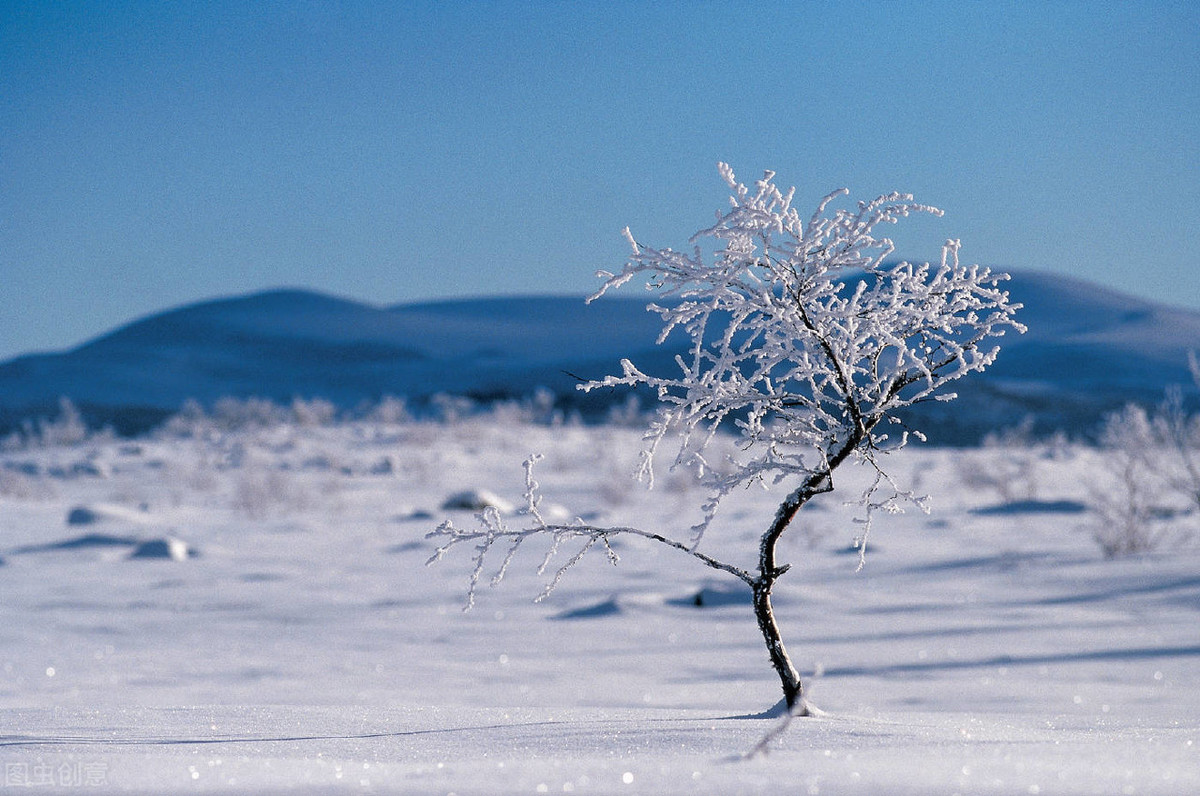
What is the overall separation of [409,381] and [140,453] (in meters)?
43.9

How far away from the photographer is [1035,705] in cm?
455

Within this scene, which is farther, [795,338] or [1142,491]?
[1142,491]

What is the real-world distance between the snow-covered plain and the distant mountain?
20355mm

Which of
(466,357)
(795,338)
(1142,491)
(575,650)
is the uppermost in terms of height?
(466,357)

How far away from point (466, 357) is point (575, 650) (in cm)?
6566

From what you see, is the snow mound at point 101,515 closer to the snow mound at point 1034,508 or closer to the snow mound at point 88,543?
the snow mound at point 88,543

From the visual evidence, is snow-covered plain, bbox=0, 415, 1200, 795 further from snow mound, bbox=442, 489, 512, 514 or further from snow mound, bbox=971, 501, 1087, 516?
snow mound, bbox=442, 489, 512, 514

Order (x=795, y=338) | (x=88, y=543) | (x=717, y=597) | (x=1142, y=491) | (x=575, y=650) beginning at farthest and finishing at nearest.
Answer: (x=88, y=543)
(x=1142, y=491)
(x=717, y=597)
(x=575, y=650)
(x=795, y=338)

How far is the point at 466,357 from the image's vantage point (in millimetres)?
71125

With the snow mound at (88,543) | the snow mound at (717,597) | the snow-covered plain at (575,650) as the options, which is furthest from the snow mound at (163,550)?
the snow mound at (717,597)

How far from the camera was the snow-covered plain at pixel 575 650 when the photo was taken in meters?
2.25

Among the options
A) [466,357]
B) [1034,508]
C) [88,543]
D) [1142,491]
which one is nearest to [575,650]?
[88,543]

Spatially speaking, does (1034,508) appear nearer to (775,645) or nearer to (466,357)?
(775,645)

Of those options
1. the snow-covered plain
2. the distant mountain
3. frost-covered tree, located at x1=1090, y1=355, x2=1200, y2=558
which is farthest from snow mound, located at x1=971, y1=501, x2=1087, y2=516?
the distant mountain
